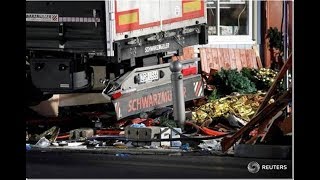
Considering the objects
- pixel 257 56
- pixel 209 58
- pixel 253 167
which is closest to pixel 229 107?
pixel 209 58

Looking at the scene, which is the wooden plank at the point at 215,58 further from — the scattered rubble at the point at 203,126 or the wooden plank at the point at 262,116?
the wooden plank at the point at 262,116

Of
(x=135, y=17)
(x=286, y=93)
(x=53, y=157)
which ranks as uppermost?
(x=135, y=17)

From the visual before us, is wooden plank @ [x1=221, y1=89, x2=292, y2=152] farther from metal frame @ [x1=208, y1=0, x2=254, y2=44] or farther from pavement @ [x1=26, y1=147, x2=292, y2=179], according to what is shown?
metal frame @ [x1=208, y1=0, x2=254, y2=44]

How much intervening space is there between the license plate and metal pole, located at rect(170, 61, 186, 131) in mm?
495

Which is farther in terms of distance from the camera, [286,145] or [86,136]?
[86,136]

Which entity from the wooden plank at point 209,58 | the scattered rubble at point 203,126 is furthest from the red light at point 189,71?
the wooden plank at point 209,58

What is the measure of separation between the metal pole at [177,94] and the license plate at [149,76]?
0.50m

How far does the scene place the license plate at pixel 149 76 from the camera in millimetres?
10344

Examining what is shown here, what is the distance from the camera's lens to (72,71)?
10109 millimetres

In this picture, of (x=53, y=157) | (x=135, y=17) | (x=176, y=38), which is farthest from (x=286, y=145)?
(x=176, y=38)

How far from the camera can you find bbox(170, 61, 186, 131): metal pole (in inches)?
374
